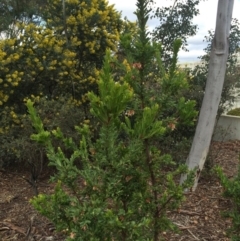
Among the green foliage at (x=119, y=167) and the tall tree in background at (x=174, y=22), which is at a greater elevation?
the tall tree in background at (x=174, y=22)

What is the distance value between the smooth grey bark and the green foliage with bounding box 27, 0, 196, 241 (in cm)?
240

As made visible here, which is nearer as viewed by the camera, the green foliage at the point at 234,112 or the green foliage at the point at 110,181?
the green foliage at the point at 110,181

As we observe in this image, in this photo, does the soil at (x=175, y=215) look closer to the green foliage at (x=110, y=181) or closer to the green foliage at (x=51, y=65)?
the green foliage at (x=51, y=65)

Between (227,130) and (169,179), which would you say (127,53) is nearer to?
(169,179)

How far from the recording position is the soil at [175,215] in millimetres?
3998

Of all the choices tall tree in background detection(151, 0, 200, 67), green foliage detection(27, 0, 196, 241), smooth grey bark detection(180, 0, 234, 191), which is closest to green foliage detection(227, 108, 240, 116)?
tall tree in background detection(151, 0, 200, 67)

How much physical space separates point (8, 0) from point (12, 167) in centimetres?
333

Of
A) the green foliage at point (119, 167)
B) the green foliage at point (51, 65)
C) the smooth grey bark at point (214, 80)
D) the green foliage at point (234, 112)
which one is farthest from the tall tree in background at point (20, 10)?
the green foliage at point (119, 167)

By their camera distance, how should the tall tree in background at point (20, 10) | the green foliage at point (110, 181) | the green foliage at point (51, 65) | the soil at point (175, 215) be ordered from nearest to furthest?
the green foliage at point (110, 181) → the soil at point (175, 215) → the green foliage at point (51, 65) → the tall tree in background at point (20, 10)

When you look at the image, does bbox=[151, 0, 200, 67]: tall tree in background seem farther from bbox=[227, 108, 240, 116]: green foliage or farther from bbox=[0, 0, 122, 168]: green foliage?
bbox=[227, 108, 240, 116]: green foliage

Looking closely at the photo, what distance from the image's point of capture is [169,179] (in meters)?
2.18

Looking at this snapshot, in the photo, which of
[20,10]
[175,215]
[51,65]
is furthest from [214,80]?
[20,10]

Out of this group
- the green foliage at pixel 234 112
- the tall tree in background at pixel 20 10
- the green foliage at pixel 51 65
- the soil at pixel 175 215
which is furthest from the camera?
the green foliage at pixel 234 112

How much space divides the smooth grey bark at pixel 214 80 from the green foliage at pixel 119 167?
94.3 inches
